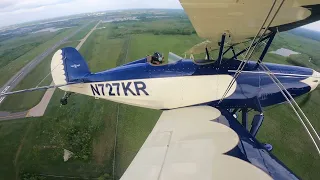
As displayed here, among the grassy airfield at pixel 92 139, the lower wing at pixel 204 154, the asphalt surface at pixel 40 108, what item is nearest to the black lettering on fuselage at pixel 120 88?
the lower wing at pixel 204 154

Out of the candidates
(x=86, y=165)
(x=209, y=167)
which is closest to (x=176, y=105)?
(x=209, y=167)

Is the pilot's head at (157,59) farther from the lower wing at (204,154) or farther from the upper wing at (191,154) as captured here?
the lower wing at (204,154)

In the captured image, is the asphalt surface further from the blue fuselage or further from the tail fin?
the blue fuselage

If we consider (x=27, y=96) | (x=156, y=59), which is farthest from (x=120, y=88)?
(x=27, y=96)

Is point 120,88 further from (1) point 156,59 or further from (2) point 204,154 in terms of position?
(2) point 204,154

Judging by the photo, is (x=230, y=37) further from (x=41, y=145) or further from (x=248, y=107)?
(x=41, y=145)

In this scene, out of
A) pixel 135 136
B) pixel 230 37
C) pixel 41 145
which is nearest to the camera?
pixel 230 37

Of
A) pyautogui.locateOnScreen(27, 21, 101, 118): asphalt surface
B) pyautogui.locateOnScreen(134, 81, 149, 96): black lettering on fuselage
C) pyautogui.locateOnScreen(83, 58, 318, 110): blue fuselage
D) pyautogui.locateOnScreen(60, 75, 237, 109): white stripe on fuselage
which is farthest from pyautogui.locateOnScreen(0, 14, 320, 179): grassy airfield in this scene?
pyautogui.locateOnScreen(134, 81, 149, 96): black lettering on fuselage
